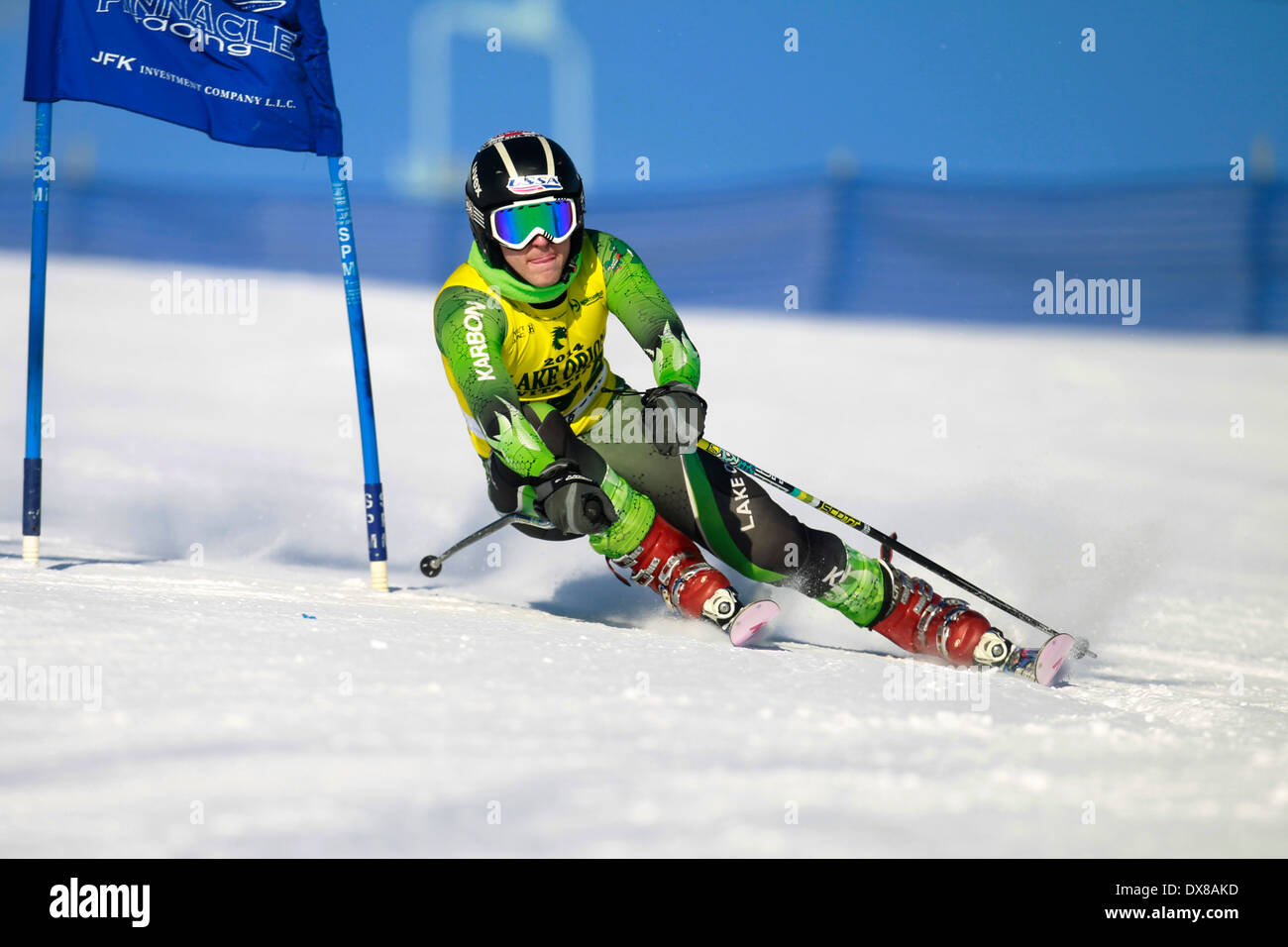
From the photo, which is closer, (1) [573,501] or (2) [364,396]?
(1) [573,501]

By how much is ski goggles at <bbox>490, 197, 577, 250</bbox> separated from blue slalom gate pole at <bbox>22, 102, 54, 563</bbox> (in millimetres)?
1920

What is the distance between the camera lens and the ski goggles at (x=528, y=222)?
377cm

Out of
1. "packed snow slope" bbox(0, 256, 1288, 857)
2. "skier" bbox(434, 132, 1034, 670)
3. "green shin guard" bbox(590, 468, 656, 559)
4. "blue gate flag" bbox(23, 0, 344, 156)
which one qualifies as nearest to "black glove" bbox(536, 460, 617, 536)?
"skier" bbox(434, 132, 1034, 670)

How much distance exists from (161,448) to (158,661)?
17.1ft

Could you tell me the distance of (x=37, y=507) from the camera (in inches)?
177

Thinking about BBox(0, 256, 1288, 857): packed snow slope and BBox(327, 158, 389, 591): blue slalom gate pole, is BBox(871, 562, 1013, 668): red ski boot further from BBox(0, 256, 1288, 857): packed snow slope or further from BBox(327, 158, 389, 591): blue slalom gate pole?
BBox(327, 158, 389, 591): blue slalom gate pole

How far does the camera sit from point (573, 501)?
3.53 meters

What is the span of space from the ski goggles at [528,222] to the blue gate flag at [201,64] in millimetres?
1435

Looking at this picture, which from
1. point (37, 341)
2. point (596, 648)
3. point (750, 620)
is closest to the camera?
point (596, 648)

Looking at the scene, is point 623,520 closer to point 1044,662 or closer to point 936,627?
point 936,627

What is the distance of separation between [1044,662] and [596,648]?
4.52 feet

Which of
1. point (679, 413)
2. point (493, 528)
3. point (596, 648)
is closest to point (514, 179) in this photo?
point (679, 413)

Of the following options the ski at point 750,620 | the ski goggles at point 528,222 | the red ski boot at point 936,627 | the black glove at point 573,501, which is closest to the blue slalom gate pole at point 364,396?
the ski goggles at point 528,222
